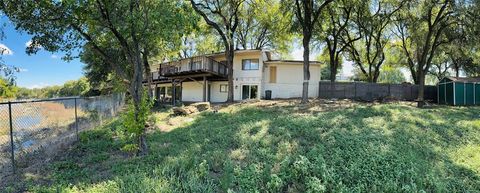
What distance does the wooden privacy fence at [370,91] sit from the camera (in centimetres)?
2278

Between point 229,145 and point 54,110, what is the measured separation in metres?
5.10

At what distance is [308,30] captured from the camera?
17.7 m

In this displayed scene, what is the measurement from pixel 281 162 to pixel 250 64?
722 inches

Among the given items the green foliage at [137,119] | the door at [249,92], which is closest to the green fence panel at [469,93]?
the door at [249,92]

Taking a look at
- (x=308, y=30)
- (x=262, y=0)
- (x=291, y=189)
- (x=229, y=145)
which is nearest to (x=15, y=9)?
(x=229, y=145)

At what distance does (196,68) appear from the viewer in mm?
23047

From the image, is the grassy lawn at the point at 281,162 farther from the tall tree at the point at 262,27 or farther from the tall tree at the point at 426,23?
the tall tree at the point at 262,27

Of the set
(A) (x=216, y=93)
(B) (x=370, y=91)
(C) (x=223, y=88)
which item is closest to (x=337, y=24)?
(B) (x=370, y=91)

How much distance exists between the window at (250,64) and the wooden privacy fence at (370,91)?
538 cm

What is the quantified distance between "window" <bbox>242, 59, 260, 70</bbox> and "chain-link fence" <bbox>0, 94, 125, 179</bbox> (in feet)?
49.1

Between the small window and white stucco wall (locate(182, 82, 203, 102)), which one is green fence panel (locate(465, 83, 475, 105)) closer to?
the small window

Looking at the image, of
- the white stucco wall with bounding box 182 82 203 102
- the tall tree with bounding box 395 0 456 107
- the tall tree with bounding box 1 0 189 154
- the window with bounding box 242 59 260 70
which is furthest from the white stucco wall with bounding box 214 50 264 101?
the tall tree with bounding box 1 0 189 154

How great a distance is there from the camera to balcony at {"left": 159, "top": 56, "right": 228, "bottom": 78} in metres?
22.5

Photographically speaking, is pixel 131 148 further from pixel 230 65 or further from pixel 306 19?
pixel 230 65
